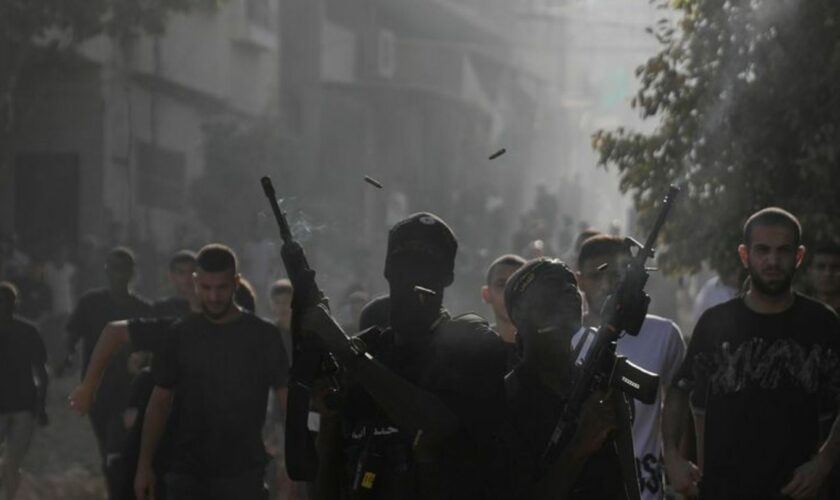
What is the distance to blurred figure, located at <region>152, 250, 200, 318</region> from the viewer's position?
12.3 m

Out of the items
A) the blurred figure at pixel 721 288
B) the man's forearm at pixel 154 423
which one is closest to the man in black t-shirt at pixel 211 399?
the man's forearm at pixel 154 423

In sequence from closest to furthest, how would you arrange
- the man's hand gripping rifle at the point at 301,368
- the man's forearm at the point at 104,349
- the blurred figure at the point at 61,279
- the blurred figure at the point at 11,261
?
1. the man's hand gripping rifle at the point at 301,368
2. the man's forearm at the point at 104,349
3. the blurred figure at the point at 11,261
4. the blurred figure at the point at 61,279

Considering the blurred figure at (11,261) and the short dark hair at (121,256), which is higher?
the short dark hair at (121,256)

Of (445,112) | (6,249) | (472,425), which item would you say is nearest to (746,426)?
(472,425)

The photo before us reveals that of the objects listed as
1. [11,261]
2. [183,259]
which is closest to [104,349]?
[183,259]

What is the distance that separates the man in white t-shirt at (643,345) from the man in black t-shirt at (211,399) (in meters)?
1.74

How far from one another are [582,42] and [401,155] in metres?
35.2

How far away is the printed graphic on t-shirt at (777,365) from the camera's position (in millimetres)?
7477

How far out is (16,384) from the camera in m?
13.4

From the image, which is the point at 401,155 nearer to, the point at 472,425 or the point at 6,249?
the point at 6,249

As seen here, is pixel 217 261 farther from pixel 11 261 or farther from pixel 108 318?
pixel 11 261

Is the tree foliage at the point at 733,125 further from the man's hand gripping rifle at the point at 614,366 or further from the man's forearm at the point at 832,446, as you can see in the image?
the man's hand gripping rifle at the point at 614,366

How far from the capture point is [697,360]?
7699 mm

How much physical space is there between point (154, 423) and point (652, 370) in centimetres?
236
